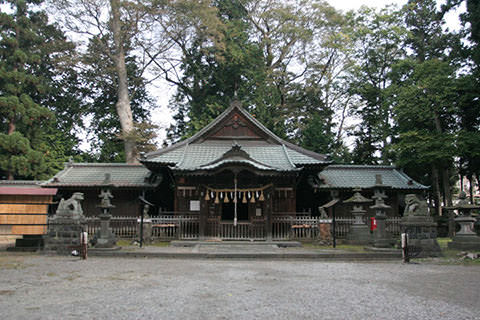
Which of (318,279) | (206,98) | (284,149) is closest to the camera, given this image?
(318,279)

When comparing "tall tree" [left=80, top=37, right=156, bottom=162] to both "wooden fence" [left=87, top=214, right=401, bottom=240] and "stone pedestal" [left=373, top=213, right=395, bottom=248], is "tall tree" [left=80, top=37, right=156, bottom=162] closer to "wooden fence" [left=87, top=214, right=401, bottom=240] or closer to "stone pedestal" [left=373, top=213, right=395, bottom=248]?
"wooden fence" [left=87, top=214, right=401, bottom=240]

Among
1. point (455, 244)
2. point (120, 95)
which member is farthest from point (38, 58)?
point (455, 244)

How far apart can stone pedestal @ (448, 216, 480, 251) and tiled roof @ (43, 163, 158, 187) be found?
15.0 metres

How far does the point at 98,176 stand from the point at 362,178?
15.8 meters

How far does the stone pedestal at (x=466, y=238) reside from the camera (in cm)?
1415

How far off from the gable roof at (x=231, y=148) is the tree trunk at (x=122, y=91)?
8.53 metres

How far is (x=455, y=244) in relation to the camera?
48.1 feet

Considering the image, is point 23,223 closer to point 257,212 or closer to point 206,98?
point 257,212

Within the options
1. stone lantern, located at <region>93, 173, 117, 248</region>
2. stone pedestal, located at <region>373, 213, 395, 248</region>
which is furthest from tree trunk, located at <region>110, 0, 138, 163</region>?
stone pedestal, located at <region>373, 213, 395, 248</region>

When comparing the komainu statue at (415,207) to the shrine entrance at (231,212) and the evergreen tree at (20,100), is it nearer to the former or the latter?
the shrine entrance at (231,212)

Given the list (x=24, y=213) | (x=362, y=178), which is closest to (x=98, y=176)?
(x=24, y=213)

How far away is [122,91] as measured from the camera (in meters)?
30.9

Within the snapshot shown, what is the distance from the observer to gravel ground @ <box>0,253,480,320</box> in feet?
18.9

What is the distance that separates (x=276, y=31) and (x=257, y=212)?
22.3 m
